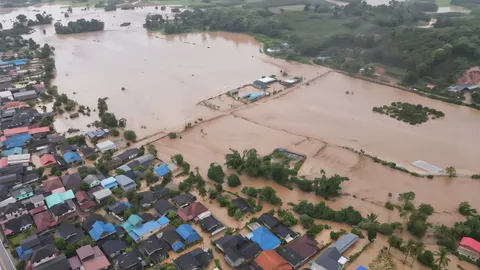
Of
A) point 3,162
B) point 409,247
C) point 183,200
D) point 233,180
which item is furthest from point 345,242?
point 3,162

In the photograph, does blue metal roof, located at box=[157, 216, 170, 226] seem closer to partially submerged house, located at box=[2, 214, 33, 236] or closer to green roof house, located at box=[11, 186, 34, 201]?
partially submerged house, located at box=[2, 214, 33, 236]

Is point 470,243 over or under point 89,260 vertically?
over

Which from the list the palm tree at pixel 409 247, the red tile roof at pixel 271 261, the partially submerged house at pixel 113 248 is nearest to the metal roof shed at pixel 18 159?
the partially submerged house at pixel 113 248

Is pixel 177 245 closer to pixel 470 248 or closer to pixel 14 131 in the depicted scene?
pixel 470 248

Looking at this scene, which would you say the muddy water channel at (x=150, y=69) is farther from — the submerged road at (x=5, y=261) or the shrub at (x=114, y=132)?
the submerged road at (x=5, y=261)

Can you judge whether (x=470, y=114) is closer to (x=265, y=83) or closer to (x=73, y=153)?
(x=265, y=83)

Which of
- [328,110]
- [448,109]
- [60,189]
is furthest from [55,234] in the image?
[448,109]
